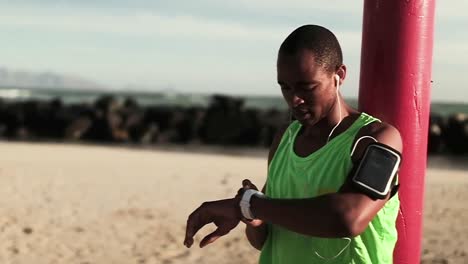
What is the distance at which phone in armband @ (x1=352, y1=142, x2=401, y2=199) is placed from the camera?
1.92 m

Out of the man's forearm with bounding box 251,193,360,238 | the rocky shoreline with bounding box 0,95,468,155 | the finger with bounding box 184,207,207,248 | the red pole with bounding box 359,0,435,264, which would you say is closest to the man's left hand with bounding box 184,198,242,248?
the finger with bounding box 184,207,207,248

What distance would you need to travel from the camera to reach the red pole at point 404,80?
2.49 metres

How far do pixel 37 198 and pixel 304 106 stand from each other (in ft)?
30.3

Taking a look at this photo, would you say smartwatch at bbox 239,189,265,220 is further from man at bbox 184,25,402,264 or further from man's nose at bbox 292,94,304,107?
man's nose at bbox 292,94,304,107

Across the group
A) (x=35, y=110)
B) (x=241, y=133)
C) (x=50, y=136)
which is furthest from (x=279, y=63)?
(x=35, y=110)

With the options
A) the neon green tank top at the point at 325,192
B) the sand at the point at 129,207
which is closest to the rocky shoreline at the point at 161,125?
the sand at the point at 129,207

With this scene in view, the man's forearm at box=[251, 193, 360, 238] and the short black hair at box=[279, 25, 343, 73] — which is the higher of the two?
the short black hair at box=[279, 25, 343, 73]

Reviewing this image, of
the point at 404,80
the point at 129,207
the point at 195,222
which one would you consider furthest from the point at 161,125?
the point at 195,222

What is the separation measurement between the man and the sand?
5.11 metres

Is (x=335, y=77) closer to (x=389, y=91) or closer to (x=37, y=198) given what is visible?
(x=389, y=91)

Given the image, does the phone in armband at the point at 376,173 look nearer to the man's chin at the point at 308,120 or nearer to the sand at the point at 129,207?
the man's chin at the point at 308,120

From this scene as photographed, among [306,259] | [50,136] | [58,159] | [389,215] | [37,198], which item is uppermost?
[389,215]

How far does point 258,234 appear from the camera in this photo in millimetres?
2383

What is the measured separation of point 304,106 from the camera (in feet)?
6.95
